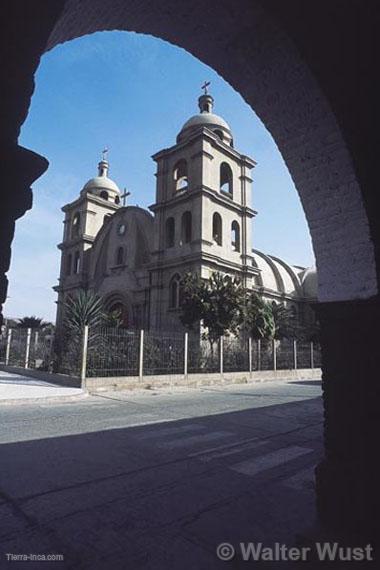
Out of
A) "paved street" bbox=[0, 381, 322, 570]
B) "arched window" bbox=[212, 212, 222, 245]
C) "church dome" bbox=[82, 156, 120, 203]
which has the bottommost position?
"paved street" bbox=[0, 381, 322, 570]

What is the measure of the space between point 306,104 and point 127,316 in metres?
27.9

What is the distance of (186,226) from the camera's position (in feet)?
90.7

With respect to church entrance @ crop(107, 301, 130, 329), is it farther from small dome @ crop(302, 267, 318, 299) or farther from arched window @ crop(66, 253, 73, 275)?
small dome @ crop(302, 267, 318, 299)

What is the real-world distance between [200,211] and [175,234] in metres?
2.81

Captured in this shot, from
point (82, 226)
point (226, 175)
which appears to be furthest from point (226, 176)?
point (82, 226)

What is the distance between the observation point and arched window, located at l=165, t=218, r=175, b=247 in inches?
1120

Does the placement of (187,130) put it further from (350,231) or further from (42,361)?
(350,231)

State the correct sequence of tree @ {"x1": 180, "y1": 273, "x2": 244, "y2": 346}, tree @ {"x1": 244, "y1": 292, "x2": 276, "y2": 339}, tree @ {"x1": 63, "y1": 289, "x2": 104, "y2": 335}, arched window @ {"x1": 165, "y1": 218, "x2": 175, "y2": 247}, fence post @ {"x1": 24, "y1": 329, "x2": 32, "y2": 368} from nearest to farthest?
tree @ {"x1": 63, "y1": 289, "x2": 104, "y2": 335} → fence post @ {"x1": 24, "y1": 329, "x2": 32, "y2": 368} → tree @ {"x1": 180, "y1": 273, "x2": 244, "y2": 346} → tree @ {"x1": 244, "y1": 292, "x2": 276, "y2": 339} → arched window @ {"x1": 165, "y1": 218, "x2": 175, "y2": 247}

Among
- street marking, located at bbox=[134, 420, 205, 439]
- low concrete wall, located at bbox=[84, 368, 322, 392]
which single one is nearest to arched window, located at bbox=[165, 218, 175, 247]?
low concrete wall, located at bbox=[84, 368, 322, 392]

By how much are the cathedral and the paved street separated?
18.7 m

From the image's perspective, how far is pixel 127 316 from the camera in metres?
29.9

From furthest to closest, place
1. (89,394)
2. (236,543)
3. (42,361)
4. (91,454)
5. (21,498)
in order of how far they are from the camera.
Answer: (42,361) < (89,394) < (91,454) < (21,498) < (236,543)

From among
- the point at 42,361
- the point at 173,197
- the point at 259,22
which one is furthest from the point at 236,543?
the point at 173,197

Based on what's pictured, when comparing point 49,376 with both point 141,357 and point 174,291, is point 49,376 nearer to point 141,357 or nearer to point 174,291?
point 141,357
